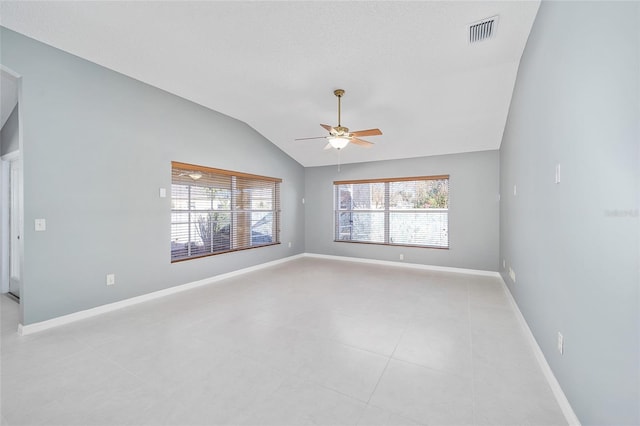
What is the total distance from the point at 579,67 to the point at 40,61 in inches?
183

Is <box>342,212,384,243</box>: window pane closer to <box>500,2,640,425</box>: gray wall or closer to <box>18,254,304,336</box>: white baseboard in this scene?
<box>18,254,304,336</box>: white baseboard

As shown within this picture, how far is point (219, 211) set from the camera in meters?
5.05

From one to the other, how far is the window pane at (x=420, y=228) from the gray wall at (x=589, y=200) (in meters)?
3.36

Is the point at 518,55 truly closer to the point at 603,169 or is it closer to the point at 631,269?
the point at 603,169

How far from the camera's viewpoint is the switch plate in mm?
2857

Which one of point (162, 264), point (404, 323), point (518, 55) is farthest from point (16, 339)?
point (518, 55)

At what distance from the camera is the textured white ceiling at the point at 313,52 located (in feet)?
7.84

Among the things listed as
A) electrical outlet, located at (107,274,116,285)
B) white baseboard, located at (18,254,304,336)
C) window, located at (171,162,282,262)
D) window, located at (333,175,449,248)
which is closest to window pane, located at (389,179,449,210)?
window, located at (333,175,449,248)

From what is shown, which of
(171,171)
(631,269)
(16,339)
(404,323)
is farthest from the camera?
(171,171)

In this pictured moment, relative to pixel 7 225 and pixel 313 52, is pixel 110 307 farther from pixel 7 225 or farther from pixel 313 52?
pixel 313 52

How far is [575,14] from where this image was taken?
5.16 feet

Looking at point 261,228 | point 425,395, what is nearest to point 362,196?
point 261,228

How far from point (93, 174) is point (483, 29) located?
447 cm

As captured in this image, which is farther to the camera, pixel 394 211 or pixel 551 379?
pixel 394 211
